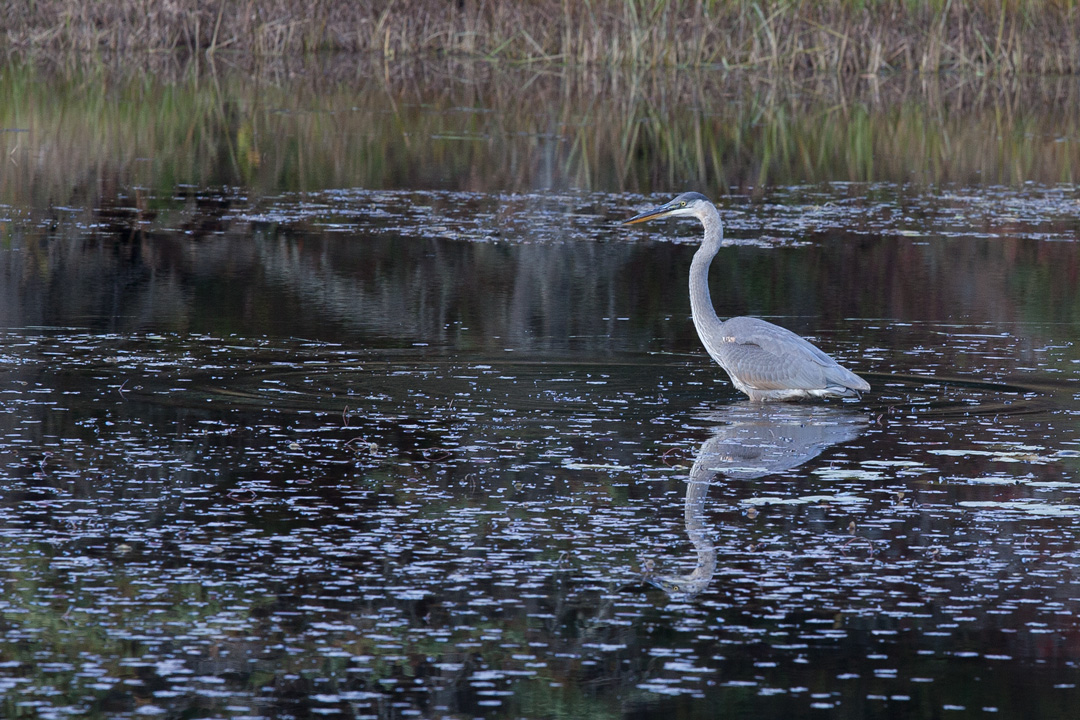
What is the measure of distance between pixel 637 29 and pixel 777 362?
1521 centimetres

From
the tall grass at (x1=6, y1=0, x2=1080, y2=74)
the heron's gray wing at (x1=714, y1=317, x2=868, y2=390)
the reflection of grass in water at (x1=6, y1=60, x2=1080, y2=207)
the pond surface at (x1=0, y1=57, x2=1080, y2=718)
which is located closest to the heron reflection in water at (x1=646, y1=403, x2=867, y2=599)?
the pond surface at (x1=0, y1=57, x2=1080, y2=718)

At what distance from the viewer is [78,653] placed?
4.35 metres

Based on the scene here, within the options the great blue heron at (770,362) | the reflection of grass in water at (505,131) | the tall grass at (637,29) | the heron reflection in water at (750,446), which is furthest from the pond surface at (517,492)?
the tall grass at (637,29)

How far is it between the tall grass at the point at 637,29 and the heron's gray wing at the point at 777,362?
14684mm

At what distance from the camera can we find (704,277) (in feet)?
28.0

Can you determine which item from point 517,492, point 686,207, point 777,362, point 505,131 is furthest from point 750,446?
point 505,131

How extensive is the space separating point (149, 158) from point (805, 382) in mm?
9935

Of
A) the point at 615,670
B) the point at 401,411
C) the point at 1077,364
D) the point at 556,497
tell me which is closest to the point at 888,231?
the point at 1077,364

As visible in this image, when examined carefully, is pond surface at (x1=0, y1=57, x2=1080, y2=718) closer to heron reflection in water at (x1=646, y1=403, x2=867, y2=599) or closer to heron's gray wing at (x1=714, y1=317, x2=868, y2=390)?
heron reflection in water at (x1=646, y1=403, x2=867, y2=599)

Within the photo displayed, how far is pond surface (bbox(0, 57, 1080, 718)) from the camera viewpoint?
4.34 metres

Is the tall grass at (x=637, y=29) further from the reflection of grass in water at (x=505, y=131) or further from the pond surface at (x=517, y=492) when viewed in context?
the pond surface at (x=517, y=492)

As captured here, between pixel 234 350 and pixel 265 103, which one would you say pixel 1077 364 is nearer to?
pixel 234 350

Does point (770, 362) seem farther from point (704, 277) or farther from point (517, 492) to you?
point (517, 492)

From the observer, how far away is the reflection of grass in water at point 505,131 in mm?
15641
